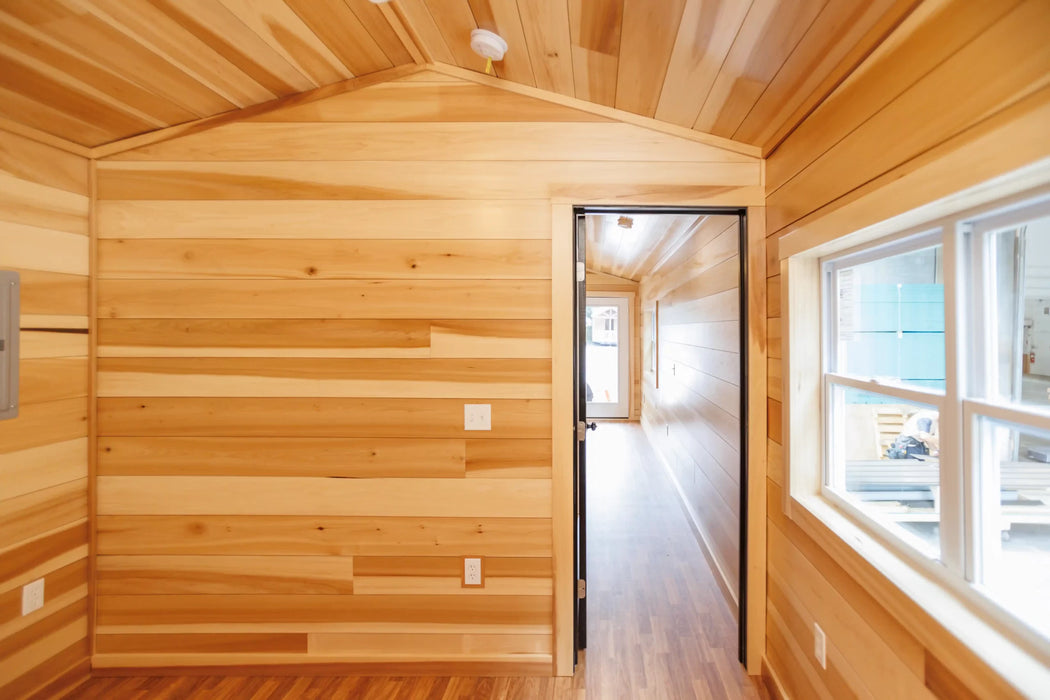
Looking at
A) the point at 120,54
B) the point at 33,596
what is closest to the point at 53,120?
the point at 120,54

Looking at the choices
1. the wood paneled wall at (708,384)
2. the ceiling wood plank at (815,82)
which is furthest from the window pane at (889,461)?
the ceiling wood plank at (815,82)

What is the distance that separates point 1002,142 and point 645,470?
432cm

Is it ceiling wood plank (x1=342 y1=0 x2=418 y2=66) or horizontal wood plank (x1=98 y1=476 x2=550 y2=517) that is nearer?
ceiling wood plank (x1=342 y1=0 x2=418 y2=66)

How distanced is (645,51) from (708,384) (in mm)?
2028

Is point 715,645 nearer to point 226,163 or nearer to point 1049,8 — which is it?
point 1049,8

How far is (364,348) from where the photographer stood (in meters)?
2.01

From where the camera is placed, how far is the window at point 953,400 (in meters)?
0.98

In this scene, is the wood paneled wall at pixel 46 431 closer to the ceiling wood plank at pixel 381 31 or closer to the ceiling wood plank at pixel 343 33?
the ceiling wood plank at pixel 343 33

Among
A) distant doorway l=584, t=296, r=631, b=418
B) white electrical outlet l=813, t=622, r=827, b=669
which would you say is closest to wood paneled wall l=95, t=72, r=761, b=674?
white electrical outlet l=813, t=622, r=827, b=669

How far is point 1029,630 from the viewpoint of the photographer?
3.05 feet

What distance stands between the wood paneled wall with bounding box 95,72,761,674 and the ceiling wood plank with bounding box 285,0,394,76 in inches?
4.5

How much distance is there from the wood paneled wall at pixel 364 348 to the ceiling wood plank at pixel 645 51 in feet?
0.55

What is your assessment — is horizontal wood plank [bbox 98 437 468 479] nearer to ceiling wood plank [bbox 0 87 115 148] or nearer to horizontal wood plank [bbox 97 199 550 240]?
horizontal wood plank [bbox 97 199 550 240]

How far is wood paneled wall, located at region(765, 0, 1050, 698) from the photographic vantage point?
2.89 feet
